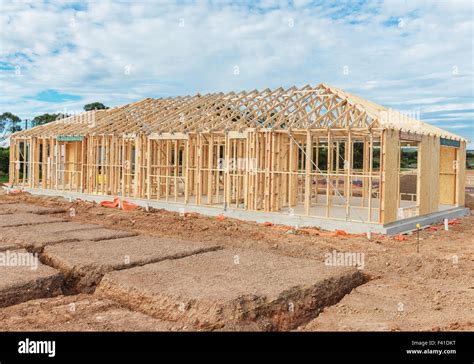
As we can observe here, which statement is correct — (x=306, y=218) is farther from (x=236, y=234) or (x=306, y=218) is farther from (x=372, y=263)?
(x=372, y=263)

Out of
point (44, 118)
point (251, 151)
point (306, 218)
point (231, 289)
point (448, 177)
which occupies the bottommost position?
point (231, 289)

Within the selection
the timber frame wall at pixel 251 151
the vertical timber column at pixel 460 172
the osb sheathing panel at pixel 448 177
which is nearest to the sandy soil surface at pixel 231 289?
the timber frame wall at pixel 251 151

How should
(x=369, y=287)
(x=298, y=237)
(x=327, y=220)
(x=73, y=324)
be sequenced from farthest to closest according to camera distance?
1. (x=327, y=220)
2. (x=298, y=237)
3. (x=369, y=287)
4. (x=73, y=324)

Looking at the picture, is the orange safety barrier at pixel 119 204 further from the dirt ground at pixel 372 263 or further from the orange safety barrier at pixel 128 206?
the dirt ground at pixel 372 263

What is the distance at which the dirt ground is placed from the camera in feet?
17.4

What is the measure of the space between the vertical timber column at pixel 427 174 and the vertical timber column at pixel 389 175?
6.06 ft

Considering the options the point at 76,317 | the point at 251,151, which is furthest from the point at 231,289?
the point at 251,151

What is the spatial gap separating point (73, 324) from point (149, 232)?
646 centimetres

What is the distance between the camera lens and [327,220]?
12.6 metres

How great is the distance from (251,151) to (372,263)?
6.45 metres

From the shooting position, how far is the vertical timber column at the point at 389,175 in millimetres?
11719

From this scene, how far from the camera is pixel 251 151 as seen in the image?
46.3 feet
